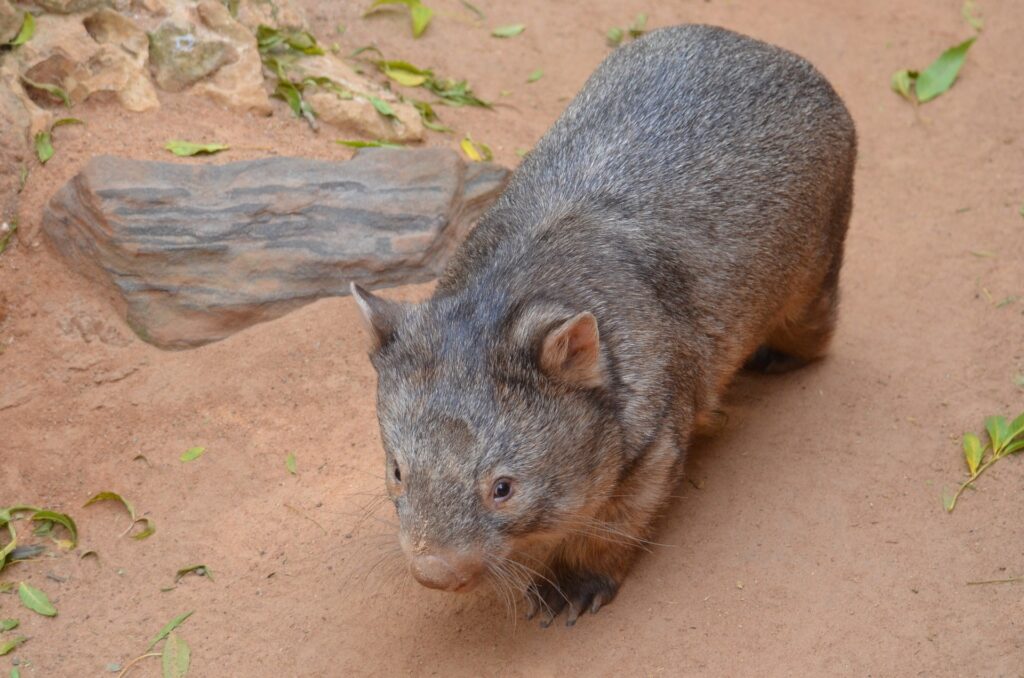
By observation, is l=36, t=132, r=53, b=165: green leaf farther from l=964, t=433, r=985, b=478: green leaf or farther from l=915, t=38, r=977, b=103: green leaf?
l=915, t=38, r=977, b=103: green leaf

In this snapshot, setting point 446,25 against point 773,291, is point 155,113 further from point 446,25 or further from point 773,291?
point 773,291

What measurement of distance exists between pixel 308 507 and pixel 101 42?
3.57m

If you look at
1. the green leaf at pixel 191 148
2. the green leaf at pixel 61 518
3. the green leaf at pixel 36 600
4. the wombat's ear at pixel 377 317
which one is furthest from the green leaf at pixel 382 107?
the green leaf at pixel 36 600

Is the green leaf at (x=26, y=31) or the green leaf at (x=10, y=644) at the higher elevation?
the green leaf at (x=26, y=31)

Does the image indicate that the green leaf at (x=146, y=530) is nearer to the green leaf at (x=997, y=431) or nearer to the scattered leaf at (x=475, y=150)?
the scattered leaf at (x=475, y=150)

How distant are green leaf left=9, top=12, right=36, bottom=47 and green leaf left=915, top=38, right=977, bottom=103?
20.7 feet

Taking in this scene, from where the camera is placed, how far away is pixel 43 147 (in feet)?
22.7

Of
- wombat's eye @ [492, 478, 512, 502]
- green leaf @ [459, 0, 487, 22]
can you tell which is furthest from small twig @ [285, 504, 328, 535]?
green leaf @ [459, 0, 487, 22]

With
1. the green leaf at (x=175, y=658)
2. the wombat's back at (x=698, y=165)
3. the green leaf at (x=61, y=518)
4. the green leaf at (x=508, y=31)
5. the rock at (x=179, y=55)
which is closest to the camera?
the green leaf at (x=175, y=658)

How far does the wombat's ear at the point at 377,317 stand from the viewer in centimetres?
474

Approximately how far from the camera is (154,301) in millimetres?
6492

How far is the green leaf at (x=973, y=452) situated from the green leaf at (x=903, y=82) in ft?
13.2

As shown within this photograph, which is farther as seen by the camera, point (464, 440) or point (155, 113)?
point (155, 113)

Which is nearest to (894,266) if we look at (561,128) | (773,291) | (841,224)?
(841,224)
